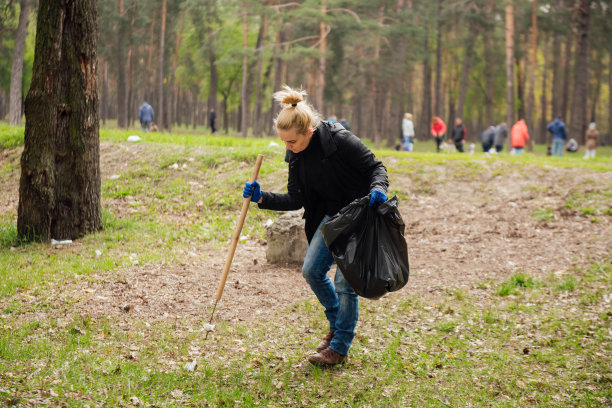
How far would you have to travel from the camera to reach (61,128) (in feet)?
24.1

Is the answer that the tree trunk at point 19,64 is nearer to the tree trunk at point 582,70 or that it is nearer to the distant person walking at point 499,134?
the distant person walking at point 499,134

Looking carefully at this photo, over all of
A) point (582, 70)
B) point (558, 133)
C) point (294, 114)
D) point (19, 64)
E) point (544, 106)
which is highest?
point (544, 106)

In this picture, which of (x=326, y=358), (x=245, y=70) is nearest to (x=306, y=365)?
(x=326, y=358)

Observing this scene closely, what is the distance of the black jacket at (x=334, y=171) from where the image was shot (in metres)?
3.69

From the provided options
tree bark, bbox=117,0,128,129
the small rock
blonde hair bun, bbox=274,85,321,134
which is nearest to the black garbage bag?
blonde hair bun, bbox=274,85,321,134

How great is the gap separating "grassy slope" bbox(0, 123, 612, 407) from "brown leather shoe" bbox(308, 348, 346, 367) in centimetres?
7

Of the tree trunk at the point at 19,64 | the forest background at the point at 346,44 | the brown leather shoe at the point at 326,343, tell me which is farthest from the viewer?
the forest background at the point at 346,44

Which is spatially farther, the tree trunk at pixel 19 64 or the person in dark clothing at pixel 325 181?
the tree trunk at pixel 19 64

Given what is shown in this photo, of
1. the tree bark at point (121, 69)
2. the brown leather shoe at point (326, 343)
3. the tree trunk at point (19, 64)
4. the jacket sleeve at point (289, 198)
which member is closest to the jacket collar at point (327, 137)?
the jacket sleeve at point (289, 198)

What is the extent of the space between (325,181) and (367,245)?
1.83 feet

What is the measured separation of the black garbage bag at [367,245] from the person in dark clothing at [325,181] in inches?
5.5

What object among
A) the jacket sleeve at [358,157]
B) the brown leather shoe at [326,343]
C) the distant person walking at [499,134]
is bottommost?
the brown leather shoe at [326,343]

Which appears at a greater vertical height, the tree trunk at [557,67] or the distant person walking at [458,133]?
the tree trunk at [557,67]

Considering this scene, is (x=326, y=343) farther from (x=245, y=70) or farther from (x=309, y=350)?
(x=245, y=70)
